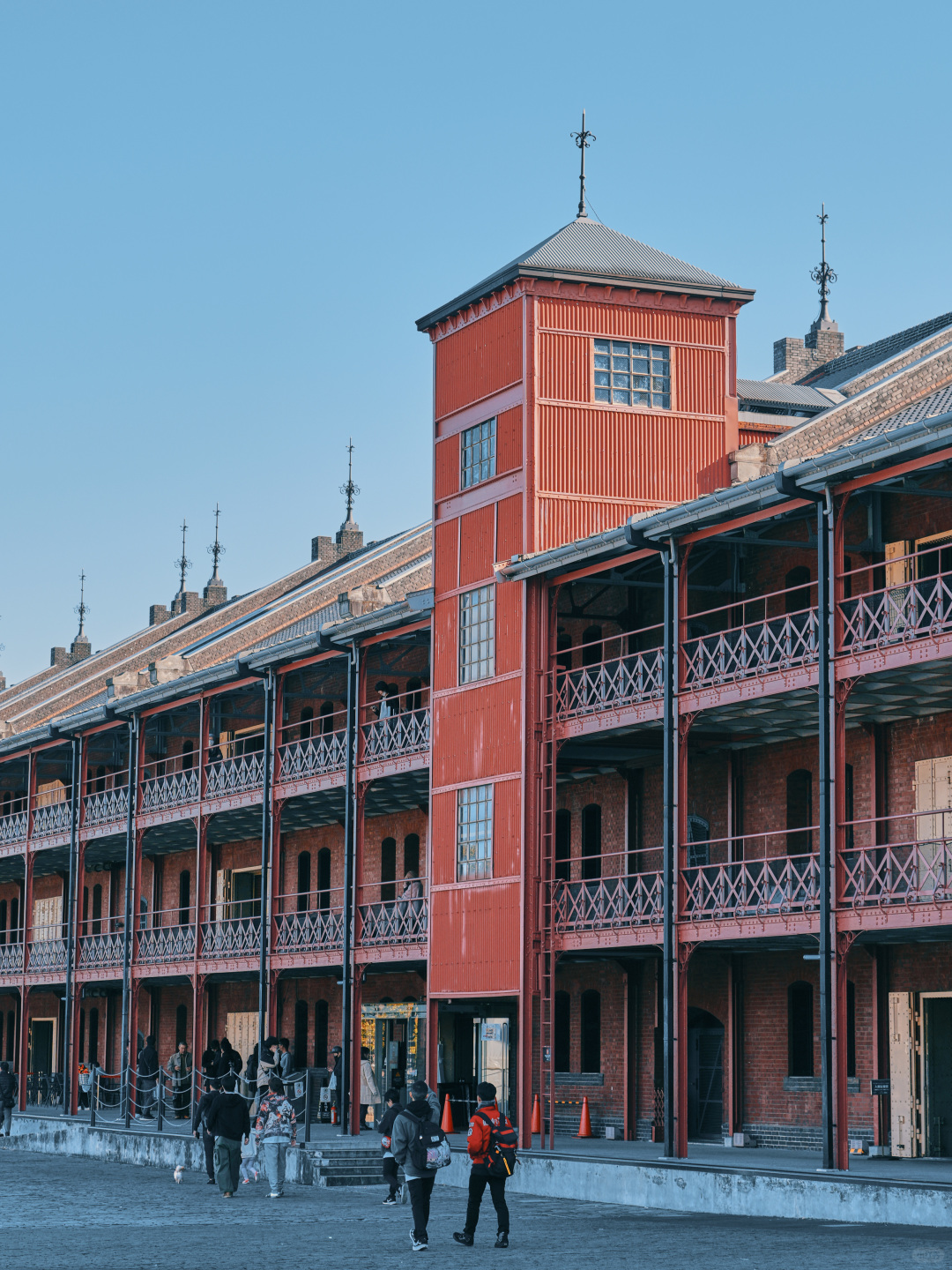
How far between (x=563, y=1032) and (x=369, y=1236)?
14459 millimetres

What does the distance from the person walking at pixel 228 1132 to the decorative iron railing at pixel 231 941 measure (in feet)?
40.1

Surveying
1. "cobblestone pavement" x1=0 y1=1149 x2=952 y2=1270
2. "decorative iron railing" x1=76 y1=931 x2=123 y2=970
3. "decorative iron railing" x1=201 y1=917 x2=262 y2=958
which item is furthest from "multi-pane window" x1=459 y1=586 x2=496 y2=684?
"decorative iron railing" x1=76 y1=931 x2=123 y2=970

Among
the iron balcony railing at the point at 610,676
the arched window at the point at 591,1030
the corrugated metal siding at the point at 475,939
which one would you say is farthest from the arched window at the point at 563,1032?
the iron balcony railing at the point at 610,676

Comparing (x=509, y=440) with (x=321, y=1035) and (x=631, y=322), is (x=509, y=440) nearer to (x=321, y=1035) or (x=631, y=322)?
(x=631, y=322)

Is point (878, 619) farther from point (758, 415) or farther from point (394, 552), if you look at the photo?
point (394, 552)

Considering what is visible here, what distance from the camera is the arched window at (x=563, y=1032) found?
33.9 m

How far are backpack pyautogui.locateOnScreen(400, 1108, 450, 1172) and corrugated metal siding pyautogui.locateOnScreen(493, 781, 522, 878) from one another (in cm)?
1168

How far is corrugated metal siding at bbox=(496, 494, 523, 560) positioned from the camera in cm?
3077

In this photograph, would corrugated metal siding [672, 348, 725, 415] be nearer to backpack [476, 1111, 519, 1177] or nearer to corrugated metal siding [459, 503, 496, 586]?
corrugated metal siding [459, 503, 496, 586]

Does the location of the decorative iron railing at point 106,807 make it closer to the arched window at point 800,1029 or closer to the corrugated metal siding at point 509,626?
the corrugated metal siding at point 509,626

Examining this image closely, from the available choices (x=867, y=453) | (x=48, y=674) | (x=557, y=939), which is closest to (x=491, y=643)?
(x=557, y=939)

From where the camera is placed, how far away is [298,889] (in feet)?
142

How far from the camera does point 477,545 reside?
1254 inches

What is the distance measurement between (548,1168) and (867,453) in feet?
33.0
